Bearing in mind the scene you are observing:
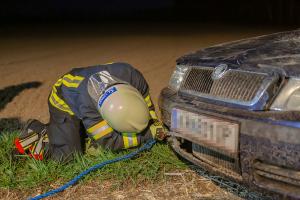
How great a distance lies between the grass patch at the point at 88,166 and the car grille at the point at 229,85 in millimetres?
797

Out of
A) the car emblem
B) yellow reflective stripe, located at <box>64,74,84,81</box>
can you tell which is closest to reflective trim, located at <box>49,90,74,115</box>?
yellow reflective stripe, located at <box>64,74,84,81</box>

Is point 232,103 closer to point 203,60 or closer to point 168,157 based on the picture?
point 203,60

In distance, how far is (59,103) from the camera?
12.4 feet

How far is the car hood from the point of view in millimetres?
2348

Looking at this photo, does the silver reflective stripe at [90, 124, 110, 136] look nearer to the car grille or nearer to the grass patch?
the grass patch

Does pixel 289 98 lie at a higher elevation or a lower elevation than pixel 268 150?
higher

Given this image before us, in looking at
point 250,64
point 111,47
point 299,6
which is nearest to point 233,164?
point 250,64

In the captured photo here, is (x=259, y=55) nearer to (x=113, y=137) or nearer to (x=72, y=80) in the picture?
(x=113, y=137)

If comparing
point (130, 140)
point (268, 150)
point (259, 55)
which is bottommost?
point (130, 140)

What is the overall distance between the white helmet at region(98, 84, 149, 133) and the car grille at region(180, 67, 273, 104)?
509 mm

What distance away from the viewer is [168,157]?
3551mm

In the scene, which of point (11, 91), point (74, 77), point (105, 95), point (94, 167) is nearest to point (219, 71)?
point (105, 95)

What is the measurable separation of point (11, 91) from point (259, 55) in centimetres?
433

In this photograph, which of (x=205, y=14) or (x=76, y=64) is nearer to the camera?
(x=76, y=64)
